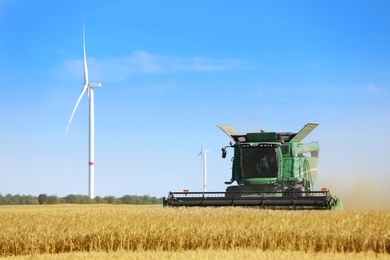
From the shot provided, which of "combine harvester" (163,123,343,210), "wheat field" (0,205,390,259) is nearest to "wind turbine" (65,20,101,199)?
"combine harvester" (163,123,343,210)

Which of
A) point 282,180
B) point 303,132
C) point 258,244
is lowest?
point 258,244

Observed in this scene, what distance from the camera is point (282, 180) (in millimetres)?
28422

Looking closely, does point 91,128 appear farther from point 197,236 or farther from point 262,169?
point 197,236

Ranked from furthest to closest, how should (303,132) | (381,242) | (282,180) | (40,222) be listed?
1. (303,132)
2. (282,180)
3. (40,222)
4. (381,242)

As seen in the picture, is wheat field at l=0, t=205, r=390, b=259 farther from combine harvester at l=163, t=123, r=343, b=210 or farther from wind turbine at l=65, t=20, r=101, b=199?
wind turbine at l=65, t=20, r=101, b=199

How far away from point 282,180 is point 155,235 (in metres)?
12.3

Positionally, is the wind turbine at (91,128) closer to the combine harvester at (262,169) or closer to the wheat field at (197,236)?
the combine harvester at (262,169)

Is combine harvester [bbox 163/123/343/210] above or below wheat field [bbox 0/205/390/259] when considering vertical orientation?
above

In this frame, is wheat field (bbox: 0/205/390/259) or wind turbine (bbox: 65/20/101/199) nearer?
wheat field (bbox: 0/205/390/259)

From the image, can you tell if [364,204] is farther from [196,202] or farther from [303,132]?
[196,202]

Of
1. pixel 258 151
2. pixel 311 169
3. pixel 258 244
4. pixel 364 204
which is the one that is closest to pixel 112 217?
pixel 258 244

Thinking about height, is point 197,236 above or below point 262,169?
below

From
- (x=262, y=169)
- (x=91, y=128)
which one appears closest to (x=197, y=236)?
(x=262, y=169)

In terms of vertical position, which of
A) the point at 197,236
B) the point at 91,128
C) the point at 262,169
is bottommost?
the point at 197,236
